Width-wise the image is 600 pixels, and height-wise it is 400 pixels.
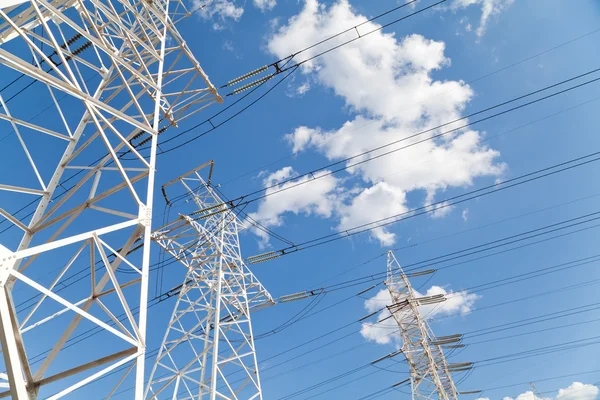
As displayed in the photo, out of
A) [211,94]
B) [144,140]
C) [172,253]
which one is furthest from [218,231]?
[211,94]

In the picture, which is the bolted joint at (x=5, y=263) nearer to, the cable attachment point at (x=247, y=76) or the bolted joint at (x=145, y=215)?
the bolted joint at (x=145, y=215)

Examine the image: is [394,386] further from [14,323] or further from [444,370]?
[14,323]

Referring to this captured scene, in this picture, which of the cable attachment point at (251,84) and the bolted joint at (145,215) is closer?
the bolted joint at (145,215)

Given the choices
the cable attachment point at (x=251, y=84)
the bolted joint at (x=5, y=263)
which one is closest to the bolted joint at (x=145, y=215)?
the bolted joint at (x=5, y=263)

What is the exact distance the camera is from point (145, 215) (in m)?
5.12

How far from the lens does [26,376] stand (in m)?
3.75

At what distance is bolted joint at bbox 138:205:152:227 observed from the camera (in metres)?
5.03

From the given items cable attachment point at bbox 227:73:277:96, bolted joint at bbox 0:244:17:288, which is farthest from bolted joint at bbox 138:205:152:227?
cable attachment point at bbox 227:73:277:96

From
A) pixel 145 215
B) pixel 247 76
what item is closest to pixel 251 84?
pixel 247 76

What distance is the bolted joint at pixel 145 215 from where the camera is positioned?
5.03 metres

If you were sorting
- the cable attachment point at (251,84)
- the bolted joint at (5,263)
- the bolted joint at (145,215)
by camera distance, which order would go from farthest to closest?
the cable attachment point at (251,84) → the bolted joint at (145,215) → the bolted joint at (5,263)

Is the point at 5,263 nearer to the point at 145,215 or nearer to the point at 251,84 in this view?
the point at 145,215

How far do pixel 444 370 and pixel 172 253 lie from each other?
1695cm

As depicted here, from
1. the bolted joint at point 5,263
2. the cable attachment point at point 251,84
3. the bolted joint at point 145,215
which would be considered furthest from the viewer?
the cable attachment point at point 251,84
